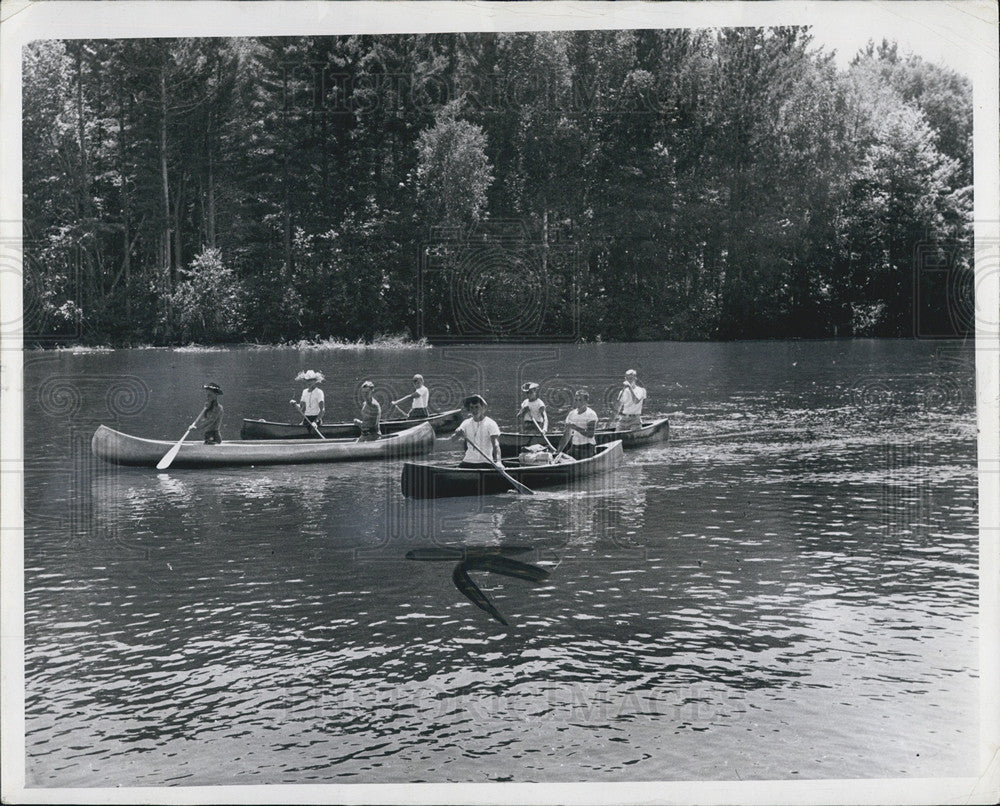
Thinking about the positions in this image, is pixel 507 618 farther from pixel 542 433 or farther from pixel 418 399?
pixel 418 399

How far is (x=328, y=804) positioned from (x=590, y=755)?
58.6 inches

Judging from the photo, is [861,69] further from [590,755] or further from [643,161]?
[590,755]

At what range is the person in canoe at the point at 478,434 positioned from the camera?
10.2 metres

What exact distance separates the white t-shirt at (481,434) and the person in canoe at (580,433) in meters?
1.43

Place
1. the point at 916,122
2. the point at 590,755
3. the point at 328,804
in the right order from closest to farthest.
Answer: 1. the point at 328,804
2. the point at 590,755
3. the point at 916,122

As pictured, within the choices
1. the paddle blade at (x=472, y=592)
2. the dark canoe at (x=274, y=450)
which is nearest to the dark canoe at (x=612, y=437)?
the dark canoe at (x=274, y=450)

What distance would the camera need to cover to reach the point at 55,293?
8.01m

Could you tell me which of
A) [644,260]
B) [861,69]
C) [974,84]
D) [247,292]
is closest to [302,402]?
[247,292]

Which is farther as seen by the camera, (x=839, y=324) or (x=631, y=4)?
(x=839, y=324)

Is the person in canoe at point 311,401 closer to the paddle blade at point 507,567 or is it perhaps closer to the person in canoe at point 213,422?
the person in canoe at point 213,422

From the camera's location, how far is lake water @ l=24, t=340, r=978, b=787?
5605 millimetres

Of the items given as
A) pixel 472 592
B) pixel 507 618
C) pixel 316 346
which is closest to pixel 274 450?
pixel 316 346

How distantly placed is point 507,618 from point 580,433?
4899mm

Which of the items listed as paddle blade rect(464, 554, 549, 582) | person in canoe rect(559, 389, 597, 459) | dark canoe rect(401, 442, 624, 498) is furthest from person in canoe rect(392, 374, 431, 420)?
paddle blade rect(464, 554, 549, 582)
